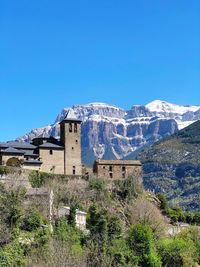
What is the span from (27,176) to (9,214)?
18951mm

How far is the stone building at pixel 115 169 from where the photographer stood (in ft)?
300

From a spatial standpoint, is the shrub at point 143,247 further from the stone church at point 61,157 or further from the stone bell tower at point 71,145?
the stone bell tower at point 71,145

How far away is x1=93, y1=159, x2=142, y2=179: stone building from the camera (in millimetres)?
91312

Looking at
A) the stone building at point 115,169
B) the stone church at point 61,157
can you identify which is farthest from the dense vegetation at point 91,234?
the stone building at point 115,169

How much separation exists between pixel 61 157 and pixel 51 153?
1.60m

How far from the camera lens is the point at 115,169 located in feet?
301

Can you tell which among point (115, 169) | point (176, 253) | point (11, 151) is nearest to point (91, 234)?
point (176, 253)

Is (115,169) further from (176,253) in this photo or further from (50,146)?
(176,253)

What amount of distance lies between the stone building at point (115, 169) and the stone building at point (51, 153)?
290cm

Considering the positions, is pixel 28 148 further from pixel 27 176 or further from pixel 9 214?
pixel 9 214

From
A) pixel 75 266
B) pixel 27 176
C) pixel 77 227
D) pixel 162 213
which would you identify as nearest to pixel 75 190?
pixel 27 176

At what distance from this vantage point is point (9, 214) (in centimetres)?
6216

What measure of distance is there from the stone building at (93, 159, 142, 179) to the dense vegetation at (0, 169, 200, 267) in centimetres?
691

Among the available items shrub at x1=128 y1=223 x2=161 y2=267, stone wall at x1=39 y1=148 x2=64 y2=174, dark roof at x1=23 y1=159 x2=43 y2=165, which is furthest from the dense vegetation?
stone wall at x1=39 y1=148 x2=64 y2=174
